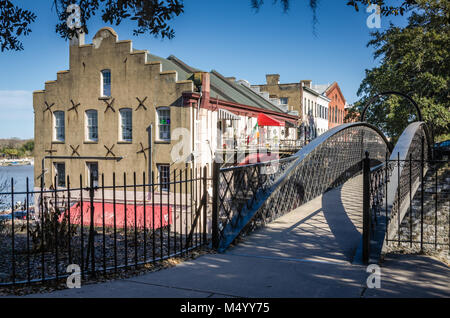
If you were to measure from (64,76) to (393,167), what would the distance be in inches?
955

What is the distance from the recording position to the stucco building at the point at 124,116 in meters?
24.2

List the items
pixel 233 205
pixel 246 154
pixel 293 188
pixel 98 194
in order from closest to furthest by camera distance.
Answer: pixel 233 205 → pixel 293 188 → pixel 98 194 → pixel 246 154

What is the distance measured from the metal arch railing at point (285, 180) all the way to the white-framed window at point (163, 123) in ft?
35.1

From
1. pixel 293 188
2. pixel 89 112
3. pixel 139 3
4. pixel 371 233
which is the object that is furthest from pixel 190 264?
pixel 89 112

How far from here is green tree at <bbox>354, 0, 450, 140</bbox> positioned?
24.6 m

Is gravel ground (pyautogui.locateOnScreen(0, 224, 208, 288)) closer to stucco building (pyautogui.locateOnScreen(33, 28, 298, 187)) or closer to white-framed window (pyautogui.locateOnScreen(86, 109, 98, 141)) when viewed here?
stucco building (pyautogui.locateOnScreen(33, 28, 298, 187))

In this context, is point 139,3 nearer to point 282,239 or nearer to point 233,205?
point 233,205

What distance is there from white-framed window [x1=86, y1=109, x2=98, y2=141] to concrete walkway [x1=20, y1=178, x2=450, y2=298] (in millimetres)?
21346

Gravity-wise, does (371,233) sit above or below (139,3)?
below

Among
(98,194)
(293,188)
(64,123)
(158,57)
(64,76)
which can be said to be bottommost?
(98,194)

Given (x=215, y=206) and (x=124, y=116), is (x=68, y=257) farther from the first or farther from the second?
(x=124, y=116)

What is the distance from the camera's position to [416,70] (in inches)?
1072

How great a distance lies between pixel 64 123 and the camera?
91.5ft

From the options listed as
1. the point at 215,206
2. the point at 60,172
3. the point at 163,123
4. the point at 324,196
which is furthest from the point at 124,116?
the point at 215,206
